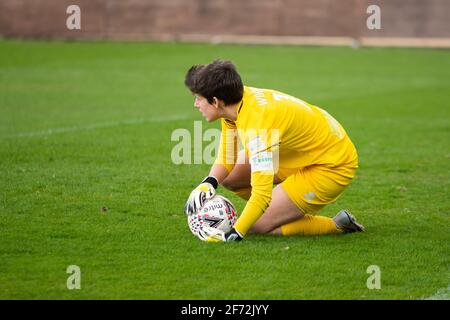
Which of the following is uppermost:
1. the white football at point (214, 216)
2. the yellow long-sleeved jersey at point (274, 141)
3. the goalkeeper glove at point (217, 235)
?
the yellow long-sleeved jersey at point (274, 141)

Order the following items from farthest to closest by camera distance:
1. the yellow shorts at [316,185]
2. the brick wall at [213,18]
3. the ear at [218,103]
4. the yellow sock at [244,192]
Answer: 1. the brick wall at [213,18]
2. the yellow sock at [244,192]
3. the yellow shorts at [316,185]
4. the ear at [218,103]

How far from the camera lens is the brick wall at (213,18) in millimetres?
28469

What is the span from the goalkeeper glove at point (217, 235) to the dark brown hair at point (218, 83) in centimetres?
100

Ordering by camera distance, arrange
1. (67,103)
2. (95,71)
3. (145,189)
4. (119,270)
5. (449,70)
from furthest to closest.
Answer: (449,70), (95,71), (67,103), (145,189), (119,270)

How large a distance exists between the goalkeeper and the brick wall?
22702 mm

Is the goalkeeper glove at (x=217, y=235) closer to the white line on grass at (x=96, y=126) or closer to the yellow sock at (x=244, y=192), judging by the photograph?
the yellow sock at (x=244, y=192)

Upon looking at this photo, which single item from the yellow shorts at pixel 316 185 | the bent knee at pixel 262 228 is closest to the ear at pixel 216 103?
the yellow shorts at pixel 316 185

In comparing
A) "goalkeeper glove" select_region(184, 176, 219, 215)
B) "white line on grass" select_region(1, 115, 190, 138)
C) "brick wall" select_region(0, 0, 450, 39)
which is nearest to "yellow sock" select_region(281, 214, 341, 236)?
"goalkeeper glove" select_region(184, 176, 219, 215)

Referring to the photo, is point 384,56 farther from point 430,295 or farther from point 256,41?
point 430,295

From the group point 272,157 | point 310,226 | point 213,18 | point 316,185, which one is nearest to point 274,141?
point 272,157

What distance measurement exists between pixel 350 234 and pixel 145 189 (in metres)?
2.39

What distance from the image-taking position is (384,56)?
2530 centimetres

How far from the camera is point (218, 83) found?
5.93m

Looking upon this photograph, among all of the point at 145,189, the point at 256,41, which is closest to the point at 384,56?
the point at 256,41
